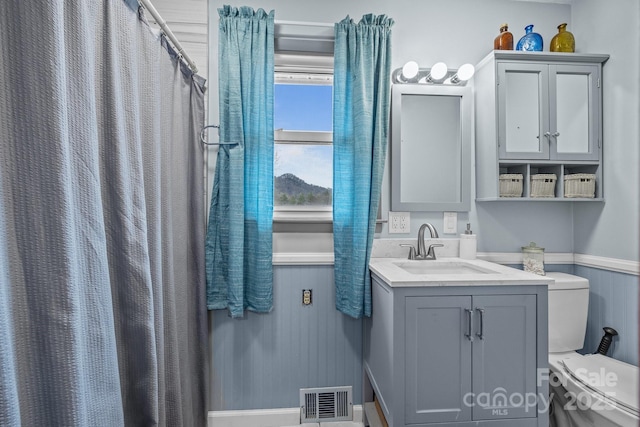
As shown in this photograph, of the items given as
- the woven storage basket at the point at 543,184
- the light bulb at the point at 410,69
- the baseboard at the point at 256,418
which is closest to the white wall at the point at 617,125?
the woven storage basket at the point at 543,184

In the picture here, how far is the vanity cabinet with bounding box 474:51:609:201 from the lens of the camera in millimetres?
1712

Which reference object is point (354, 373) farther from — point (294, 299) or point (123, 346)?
point (123, 346)

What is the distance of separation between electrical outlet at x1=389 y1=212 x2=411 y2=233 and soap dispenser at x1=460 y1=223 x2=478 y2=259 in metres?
0.35

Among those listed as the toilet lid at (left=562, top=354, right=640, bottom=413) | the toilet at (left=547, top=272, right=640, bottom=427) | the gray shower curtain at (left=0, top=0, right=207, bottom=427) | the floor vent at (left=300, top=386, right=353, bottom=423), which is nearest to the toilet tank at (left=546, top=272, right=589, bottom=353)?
the toilet at (left=547, top=272, right=640, bottom=427)

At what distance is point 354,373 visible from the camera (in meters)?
1.83

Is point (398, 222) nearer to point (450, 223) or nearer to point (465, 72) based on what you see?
point (450, 223)

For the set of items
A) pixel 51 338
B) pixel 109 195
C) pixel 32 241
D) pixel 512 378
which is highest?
pixel 109 195

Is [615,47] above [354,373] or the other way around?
above

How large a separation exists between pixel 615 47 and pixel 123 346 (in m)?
2.77

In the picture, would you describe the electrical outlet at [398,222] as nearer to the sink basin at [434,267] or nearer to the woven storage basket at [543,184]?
the sink basin at [434,267]

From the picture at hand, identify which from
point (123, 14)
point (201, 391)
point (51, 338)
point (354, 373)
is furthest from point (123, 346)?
point (354, 373)

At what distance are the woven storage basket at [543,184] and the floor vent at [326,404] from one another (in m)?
1.67

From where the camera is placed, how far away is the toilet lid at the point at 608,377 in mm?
1248

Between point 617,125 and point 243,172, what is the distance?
2.14 m
